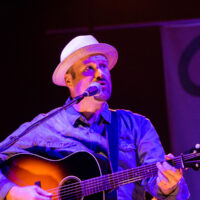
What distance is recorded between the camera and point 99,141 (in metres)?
2.91

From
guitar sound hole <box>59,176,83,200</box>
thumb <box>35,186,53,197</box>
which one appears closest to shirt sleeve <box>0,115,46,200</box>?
thumb <box>35,186,53,197</box>

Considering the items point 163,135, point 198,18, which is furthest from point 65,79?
point 198,18

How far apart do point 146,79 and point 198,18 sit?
3.75 feet

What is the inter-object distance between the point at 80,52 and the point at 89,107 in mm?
616

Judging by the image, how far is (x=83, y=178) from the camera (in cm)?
245

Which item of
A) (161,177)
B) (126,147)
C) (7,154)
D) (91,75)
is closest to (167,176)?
(161,177)

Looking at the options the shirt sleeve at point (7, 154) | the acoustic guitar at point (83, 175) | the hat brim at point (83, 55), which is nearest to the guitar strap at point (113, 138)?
the acoustic guitar at point (83, 175)

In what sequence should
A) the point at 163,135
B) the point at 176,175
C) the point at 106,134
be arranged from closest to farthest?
the point at 176,175
the point at 106,134
the point at 163,135

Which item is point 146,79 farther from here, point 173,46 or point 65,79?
point 65,79

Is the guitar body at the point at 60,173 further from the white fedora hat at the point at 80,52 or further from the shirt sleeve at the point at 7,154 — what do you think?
the white fedora hat at the point at 80,52

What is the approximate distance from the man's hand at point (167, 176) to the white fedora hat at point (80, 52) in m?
1.43

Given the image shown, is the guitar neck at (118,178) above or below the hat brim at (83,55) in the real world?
below

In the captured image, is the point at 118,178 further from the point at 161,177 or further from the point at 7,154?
the point at 7,154

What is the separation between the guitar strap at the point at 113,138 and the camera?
9.11ft
